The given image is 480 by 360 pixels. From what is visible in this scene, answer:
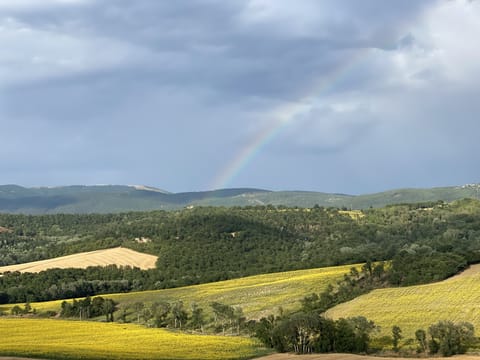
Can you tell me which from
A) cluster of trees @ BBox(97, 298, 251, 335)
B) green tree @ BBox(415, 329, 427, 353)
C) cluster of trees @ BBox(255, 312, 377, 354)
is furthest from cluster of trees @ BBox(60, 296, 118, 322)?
green tree @ BBox(415, 329, 427, 353)

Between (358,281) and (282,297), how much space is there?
20803 millimetres

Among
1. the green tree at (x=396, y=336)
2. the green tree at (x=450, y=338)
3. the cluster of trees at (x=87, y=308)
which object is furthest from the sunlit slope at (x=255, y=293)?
the green tree at (x=450, y=338)

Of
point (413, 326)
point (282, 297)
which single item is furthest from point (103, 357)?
point (282, 297)

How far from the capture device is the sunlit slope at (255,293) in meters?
133

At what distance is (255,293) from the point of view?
148250mm

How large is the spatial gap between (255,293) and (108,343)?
65.1 meters

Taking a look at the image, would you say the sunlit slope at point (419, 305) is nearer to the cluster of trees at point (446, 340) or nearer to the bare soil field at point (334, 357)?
the cluster of trees at point (446, 340)

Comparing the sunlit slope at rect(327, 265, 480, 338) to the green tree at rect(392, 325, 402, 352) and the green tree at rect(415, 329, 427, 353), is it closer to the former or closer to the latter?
the green tree at rect(392, 325, 402, 352)

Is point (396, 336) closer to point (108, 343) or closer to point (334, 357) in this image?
point (334, 357)

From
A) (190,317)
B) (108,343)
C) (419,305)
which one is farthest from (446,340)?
(190,317)

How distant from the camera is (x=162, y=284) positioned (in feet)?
622

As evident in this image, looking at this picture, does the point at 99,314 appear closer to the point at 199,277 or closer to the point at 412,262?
the point at 199,277

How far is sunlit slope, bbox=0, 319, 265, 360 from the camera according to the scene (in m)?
71.6

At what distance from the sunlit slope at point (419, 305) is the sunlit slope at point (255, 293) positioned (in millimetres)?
14879
